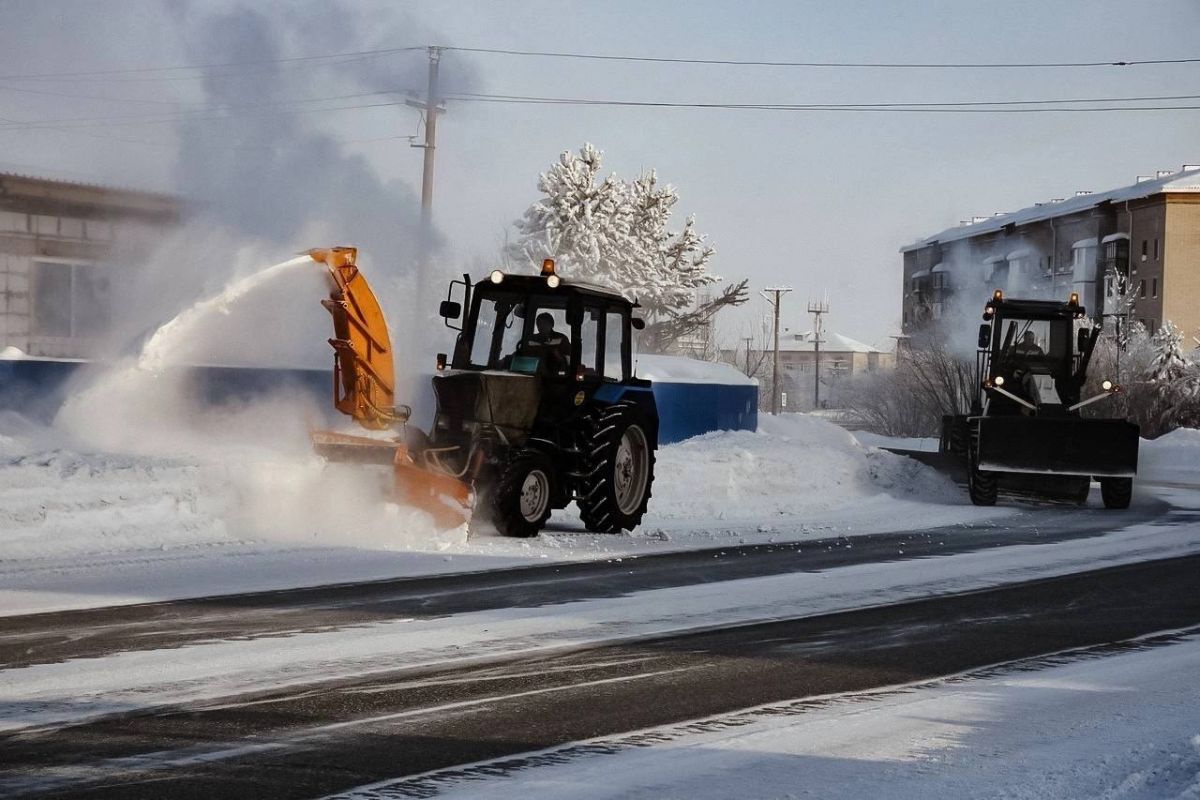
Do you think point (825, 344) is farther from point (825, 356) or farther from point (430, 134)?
point (430, 134)

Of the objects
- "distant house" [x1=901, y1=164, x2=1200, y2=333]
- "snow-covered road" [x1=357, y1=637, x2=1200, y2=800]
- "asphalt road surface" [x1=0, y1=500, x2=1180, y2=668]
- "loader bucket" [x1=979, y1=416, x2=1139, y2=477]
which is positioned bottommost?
"asphalt road surface" [x1=0, y1=500, x2=1180, y2=668]

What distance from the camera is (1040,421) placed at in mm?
20375

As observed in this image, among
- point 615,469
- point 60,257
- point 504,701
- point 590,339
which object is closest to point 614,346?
point 590,339

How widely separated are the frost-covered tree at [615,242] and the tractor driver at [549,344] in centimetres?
4413

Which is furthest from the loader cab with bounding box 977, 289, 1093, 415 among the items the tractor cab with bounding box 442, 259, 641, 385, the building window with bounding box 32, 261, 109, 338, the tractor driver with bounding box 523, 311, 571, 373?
the building window with bounding box 32, 261, 109, 338

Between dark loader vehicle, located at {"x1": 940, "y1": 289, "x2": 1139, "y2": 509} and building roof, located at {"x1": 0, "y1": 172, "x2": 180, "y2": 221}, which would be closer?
dark loader vehicle, located at {"x1": 940, "y1": 289, "x2": 1139, "y2": 509}

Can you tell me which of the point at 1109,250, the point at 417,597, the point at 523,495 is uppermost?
the point at 1109,250

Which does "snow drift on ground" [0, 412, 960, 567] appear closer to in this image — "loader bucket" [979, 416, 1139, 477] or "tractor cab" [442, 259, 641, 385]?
"tractor cab" [442, 259, 641, 385]

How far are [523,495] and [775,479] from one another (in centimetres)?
808

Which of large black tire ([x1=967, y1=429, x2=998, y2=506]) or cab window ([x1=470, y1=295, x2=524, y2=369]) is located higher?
cab window ([x1=470, y1=295, x2=524, y2=369])

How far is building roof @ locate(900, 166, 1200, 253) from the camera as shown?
69875mm

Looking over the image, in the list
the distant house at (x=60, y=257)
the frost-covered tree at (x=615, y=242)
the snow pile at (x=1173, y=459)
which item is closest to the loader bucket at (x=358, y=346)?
the distant house at (x=60, y=257)

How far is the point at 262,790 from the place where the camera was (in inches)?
210

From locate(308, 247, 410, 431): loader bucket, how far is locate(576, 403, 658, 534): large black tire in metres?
1.96
